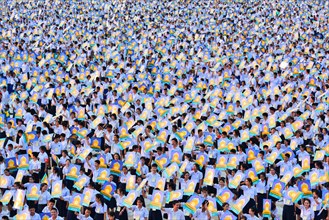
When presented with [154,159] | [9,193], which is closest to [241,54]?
[154,159]

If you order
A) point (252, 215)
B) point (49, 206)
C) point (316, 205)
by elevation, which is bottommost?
point (252, 215)

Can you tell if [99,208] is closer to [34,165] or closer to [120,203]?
[120,203]

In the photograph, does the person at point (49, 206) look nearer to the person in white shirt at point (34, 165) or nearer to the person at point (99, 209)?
the person at point (99, 209)

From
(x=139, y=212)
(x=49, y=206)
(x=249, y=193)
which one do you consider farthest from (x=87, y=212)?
(x=249, y=193)

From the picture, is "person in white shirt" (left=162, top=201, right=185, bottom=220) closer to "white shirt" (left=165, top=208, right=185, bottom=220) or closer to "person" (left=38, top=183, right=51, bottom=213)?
"white shirt" (left=165, top=208, right=185, bottom=220)

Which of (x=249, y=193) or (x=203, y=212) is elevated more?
(x=249, y=193)

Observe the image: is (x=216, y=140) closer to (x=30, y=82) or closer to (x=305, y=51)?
(x=30, y=82)

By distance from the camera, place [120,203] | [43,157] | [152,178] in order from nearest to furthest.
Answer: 1. [120,203]
2. [152,178]
3. [43,157]

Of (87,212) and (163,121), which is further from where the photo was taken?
(163,121)
